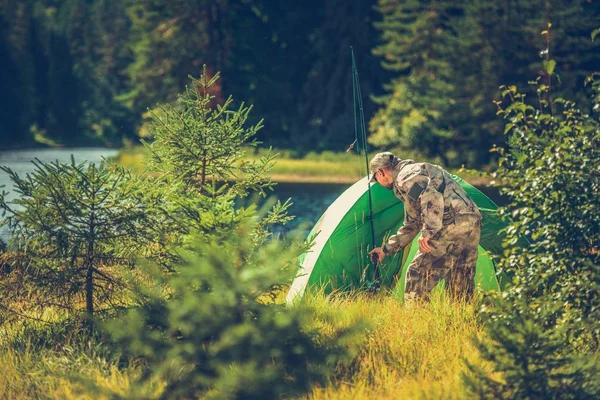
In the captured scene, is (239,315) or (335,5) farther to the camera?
(335,5)

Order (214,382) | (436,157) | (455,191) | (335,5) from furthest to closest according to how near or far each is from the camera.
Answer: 1. (335,5)
2. (436,157)
3. (455,191)
4. (214,382)

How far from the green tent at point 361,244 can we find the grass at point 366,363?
1539 millimetres

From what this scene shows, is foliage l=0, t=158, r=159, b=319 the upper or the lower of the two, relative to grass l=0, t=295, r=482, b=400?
upper

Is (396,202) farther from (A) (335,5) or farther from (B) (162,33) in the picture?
(A) (335,5)

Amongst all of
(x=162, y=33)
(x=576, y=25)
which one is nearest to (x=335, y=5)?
(x=162, y=33)

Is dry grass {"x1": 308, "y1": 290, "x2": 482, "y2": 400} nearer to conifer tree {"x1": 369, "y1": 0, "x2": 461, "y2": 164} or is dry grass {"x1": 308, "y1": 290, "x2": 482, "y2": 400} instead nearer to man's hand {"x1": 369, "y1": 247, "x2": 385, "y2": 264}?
man's hand {"x1": 369, "y1": 247, "x2": 385, "y2": 264}

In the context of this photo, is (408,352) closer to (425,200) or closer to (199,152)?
(425,200)

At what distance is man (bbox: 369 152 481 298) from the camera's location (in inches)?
272

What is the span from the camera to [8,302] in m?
6.29

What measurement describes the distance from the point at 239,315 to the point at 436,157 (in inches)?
1188

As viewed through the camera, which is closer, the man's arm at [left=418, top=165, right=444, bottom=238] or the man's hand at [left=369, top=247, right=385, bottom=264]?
the man's arm at [left=418, top=165, right=444, bottom=238]

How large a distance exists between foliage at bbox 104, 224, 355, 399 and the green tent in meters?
2.82

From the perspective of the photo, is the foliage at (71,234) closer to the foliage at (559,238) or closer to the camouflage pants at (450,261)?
the camouflage pants at (450,261)

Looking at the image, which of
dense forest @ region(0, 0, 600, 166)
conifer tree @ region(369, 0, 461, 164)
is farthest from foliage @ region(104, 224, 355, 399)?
conifer tree @ region(369, 0, 461, 164)
